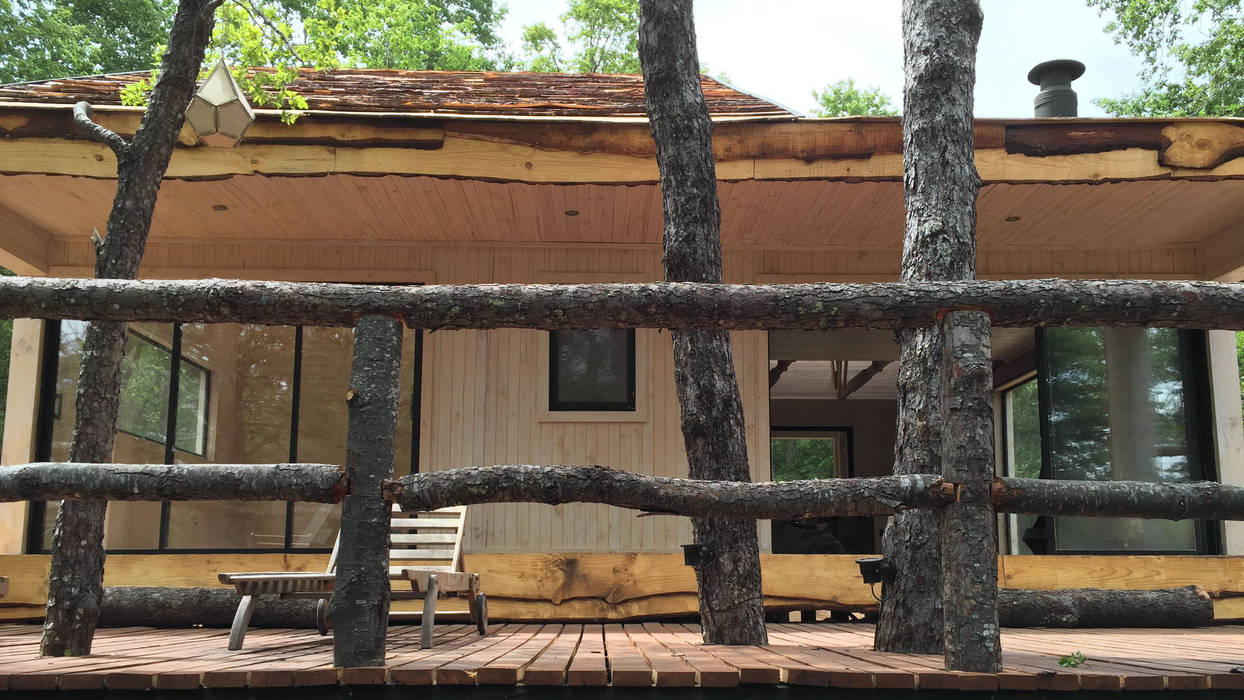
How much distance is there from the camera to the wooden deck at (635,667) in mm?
2635

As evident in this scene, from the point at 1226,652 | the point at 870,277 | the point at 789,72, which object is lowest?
the point at 1226,652

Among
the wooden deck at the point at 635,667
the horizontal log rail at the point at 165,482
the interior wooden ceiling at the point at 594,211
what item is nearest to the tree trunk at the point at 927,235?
the wooden deck at the point at 635,667

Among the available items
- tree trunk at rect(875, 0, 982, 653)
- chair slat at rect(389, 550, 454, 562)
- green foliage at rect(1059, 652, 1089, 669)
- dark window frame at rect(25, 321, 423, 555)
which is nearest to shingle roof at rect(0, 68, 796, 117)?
dark window frame at rect(25, 321, 423, 555)

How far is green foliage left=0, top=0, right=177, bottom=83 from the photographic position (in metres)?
18.3

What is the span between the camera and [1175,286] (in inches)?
119

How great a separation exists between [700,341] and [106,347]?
2.67 meters

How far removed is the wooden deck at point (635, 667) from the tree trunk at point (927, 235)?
35 cm

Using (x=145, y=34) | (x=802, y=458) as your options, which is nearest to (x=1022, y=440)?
(x=145, y=34)

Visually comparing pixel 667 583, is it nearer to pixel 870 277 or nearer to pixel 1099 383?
pixel 870 277

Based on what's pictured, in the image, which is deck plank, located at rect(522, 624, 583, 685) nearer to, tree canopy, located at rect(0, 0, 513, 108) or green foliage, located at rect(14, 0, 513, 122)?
green foliage, located at rect(14, 0, 513, 122)

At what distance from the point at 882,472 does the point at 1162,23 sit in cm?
1444

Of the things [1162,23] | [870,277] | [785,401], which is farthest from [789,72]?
[870,277]

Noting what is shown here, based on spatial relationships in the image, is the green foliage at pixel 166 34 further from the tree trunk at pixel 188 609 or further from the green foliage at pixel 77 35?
the tree trunk at pixel 188 609

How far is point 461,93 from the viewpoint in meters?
8.87
